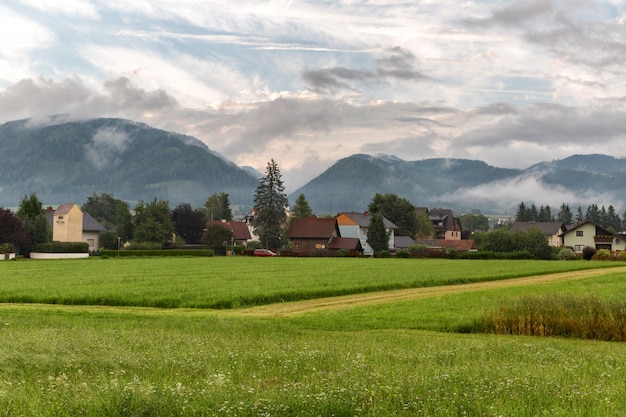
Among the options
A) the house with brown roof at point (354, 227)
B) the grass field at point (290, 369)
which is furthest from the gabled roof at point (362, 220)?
the grass field at point (290, 369)

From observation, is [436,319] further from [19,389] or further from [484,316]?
[19,389]

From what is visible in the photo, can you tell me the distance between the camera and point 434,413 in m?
10.2

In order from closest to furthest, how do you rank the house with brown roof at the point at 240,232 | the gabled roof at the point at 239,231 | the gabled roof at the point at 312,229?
the gabled roof at the point at 312,229
the house with brown roof at the point at 240,232
the gabled roof at the point at 239,231

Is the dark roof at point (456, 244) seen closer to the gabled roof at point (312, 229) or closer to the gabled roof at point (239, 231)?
the gabled roof at point (312, 229)

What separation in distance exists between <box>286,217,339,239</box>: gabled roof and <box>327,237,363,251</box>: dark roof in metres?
1.56

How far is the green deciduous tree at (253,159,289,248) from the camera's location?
142750mm

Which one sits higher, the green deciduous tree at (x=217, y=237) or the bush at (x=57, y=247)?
the green deciduous tree at (x=217, y=237)

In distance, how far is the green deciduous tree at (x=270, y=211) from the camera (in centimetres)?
14275

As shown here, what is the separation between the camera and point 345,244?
140m

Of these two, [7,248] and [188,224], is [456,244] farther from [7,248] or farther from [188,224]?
[7,248]

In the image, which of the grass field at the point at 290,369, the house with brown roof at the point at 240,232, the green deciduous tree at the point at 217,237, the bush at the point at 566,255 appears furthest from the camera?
the house with brown roof at the point at 240,232

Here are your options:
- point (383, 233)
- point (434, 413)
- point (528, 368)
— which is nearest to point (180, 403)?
point (434, 413)

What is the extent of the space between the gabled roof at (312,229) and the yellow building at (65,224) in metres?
44.8

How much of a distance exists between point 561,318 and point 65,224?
113 metres
